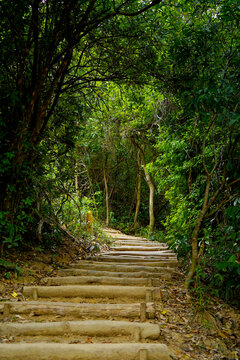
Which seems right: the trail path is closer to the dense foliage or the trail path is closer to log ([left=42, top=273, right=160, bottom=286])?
log ([left=42, top=273, right=160, bottom=286])

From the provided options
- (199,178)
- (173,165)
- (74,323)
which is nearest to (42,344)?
(74,323)

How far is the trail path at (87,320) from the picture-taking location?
85.8 inches

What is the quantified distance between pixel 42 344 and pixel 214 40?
12.9 ft

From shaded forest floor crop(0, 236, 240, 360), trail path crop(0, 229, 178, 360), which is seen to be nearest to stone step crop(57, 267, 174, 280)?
trail path crop(0, 229, 178, 360)

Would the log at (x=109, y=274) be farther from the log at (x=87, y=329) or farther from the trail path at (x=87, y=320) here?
the log at (x=87, y=329)

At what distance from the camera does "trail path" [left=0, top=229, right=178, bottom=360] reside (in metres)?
2.18

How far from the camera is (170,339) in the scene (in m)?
2.64

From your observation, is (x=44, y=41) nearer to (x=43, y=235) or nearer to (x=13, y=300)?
(x=43, y=235)

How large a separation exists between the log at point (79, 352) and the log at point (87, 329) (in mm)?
290

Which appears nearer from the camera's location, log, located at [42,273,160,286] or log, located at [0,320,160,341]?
log, located at [0,320,160,341]

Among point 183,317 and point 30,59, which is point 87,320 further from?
point 30,59

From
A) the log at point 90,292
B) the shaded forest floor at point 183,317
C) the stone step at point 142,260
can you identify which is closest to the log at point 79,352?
the shaded forest floor at point 183,317

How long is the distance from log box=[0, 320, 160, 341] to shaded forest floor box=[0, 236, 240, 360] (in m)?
0.13

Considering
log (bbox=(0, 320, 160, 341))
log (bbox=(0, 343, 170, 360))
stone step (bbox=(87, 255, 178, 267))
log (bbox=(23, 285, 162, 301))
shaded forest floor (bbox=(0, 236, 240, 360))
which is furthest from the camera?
stone step (bbox=(87, 255, 178, 267))
